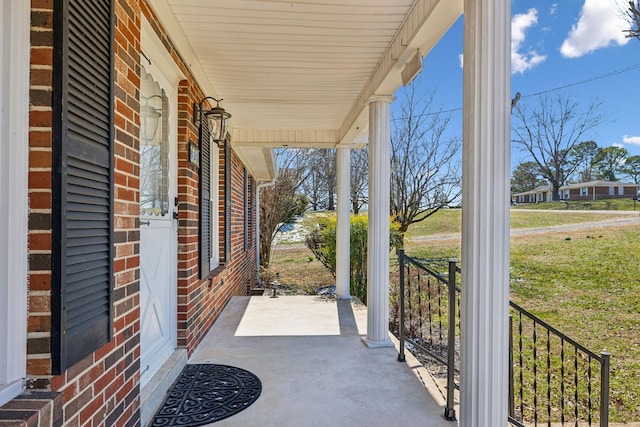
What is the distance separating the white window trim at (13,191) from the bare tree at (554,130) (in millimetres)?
9405

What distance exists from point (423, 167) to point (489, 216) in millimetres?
8546

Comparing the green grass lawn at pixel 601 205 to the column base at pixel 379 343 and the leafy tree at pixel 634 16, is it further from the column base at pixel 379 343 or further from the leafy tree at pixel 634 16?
the column base at pixel 379 343

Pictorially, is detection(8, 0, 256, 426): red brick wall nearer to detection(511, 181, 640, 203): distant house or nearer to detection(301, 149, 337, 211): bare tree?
detection(511, 181, 640, 203): distant house

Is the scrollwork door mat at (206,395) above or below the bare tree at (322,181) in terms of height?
below

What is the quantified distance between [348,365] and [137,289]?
1.94 meters

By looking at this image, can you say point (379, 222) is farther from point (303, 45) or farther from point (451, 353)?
point (303, 45)

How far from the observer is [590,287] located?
8.65 metres

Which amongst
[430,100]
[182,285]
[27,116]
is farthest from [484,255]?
[430,100]

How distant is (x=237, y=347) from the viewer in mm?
3869

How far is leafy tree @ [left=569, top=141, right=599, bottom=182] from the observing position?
8367mm

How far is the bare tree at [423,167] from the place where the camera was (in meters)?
9.99

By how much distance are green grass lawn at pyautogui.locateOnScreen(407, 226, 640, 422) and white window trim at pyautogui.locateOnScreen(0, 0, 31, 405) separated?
22.3 ft

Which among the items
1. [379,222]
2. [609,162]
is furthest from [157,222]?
[609,162]

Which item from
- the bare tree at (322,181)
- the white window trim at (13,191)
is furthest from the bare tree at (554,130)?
the white window trim at (13,191)
